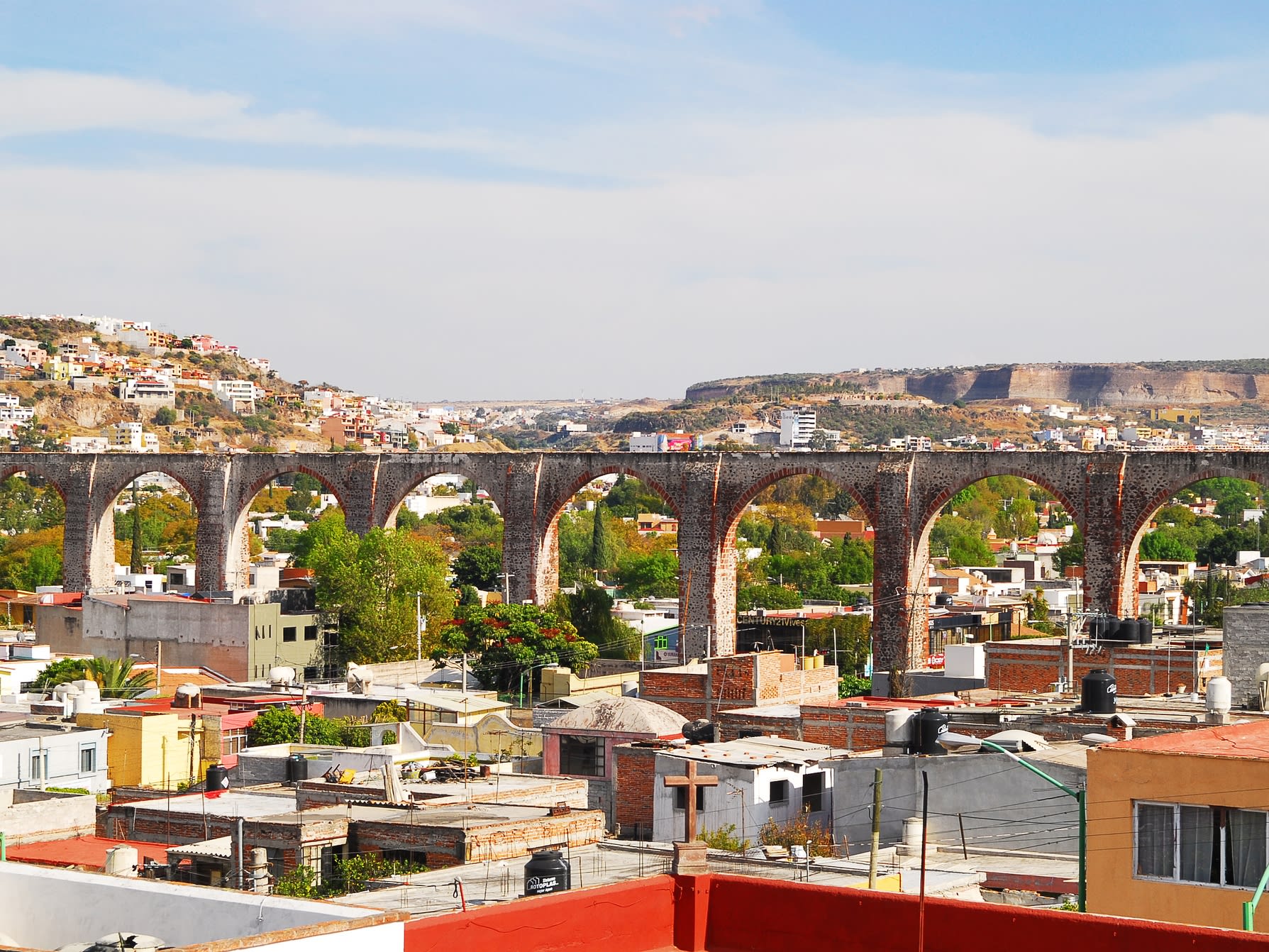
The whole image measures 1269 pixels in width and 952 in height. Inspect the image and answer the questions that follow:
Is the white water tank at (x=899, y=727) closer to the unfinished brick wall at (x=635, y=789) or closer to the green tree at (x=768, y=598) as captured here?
the unfinished brick wall at (x=635, y=789)

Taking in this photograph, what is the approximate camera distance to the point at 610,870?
12.4 m

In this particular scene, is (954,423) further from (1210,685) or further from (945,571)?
(1210,685)

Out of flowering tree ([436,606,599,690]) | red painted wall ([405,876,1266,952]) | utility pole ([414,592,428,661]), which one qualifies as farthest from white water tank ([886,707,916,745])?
utility pole ([414,592,428,661])

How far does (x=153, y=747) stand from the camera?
24.3m

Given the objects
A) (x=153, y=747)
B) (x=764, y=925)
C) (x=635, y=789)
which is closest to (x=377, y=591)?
(x=153, y=747)

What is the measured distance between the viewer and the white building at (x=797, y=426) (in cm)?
16112

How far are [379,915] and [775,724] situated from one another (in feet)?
48.7

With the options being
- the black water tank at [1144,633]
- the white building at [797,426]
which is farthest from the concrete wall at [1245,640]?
the white building at [797,426]

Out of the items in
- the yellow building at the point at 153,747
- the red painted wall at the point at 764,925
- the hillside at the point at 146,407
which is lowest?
the yellow building at the point at 153,747

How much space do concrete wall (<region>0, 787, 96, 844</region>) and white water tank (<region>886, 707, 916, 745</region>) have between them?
725 centimetres

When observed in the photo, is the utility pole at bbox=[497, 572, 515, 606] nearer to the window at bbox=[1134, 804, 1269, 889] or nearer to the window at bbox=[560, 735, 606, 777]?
the window at bbox=[560, 735, 606, 777]

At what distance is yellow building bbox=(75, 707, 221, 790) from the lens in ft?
78.9

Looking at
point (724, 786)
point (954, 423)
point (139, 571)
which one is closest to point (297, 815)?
point (724, 786)

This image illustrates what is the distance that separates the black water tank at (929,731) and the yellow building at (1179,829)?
6.75 metres
